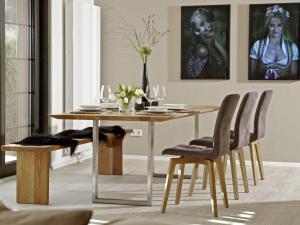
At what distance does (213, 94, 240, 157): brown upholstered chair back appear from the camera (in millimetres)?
4660

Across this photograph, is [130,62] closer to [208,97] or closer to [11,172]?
[208,97]

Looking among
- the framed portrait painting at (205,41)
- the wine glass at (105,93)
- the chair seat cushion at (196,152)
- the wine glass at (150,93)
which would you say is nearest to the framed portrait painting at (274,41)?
the framed portrait painting at (205,41)

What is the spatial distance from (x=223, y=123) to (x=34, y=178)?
159cm

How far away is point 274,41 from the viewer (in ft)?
23.4

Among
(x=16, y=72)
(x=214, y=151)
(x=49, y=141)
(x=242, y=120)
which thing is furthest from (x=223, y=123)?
(x=16, y=72)

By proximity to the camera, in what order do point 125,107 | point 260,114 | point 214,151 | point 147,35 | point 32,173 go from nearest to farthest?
point 214,151, point 32,173, point 125,107, point 260,114, point 147,35

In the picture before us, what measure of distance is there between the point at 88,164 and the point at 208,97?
5.38 ft

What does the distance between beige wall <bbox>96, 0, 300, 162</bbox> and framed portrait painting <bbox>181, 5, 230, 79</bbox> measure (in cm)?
7

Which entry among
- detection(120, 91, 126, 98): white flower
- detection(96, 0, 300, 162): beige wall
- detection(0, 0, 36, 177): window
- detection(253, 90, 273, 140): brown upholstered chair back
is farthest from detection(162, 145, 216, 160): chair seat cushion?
detection(96, 0, 300, 162): beige wall

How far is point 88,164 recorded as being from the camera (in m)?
7.27

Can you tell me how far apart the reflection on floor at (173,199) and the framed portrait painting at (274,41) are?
1.16 meters

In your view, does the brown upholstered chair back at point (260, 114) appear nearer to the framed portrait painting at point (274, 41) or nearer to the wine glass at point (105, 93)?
the framed portrait painting at point (274, 41)

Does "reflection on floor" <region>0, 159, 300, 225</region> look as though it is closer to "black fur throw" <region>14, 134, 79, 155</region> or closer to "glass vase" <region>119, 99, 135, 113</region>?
"black fur throw" <region>14, 134, 79, 155</region>

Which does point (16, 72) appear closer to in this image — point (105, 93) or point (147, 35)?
point (105, 93)
